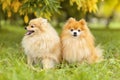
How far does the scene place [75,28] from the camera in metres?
7.45

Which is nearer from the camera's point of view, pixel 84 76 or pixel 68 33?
pixel 84 76

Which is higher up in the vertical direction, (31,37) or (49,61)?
(31,37)

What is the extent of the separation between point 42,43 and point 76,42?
69cm

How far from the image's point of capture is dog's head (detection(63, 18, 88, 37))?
744 centimetres

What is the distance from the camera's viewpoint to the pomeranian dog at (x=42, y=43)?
740cm

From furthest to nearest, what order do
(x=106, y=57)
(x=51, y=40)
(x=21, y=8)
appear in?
(x=21, y=8) < (x=106, y=57) < (x=51, y=40)

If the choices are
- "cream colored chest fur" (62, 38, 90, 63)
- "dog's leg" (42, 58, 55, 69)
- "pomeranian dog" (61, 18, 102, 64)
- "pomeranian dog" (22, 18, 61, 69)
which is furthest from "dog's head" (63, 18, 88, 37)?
"dog's leg" (42, 58, 55, 69)

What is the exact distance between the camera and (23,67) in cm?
623

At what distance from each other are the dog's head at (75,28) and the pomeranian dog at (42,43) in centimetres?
29

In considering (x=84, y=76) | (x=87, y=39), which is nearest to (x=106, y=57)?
(x=87, y=39)

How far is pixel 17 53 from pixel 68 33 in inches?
70.1

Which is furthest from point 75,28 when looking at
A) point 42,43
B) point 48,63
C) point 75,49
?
point 48,63

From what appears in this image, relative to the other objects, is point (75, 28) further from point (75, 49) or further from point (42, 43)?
point (42, 43)

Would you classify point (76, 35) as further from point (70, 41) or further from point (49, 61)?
point (49, 61)
